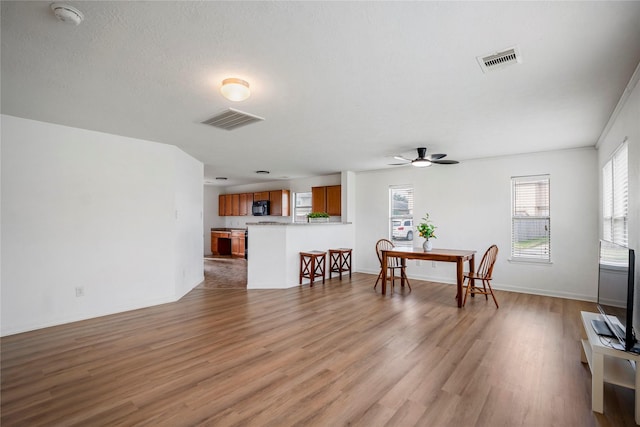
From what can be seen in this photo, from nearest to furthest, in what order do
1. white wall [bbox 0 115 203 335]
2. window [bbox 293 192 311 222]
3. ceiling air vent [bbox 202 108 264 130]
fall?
ceiling air vent [bbox 202 108 264 130] → white wall [bbox 0 115 203 335] → window [bbox 293 192 311 222]

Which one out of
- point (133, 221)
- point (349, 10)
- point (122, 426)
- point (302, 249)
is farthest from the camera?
point (302, 249)

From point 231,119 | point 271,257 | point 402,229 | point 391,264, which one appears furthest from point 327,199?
point 231,119

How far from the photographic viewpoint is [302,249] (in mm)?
6137

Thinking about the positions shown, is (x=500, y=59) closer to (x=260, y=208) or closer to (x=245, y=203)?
(x=260, y=208)

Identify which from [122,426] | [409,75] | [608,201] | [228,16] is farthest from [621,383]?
[228,16]

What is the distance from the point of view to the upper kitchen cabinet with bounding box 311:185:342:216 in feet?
25.3

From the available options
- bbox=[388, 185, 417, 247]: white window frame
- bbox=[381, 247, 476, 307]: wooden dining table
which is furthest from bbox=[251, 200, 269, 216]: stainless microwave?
bbox=[381, 247, 476, 307]: wooden dining table

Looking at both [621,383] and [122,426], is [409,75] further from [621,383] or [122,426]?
[122,426]

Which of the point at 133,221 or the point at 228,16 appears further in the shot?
the point at 133,221

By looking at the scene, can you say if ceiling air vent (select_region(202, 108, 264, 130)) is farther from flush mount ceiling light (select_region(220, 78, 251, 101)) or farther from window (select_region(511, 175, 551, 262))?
window (select_region(511, 175, 551, 262))

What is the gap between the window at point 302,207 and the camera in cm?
889

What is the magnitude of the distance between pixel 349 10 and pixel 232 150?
150 inches

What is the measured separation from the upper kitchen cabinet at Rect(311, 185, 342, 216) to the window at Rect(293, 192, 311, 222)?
1.84ft

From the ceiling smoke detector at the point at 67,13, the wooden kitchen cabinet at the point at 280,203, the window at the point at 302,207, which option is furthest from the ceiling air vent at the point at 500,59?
the wooden kitchen cabinet at the point at 280,203
